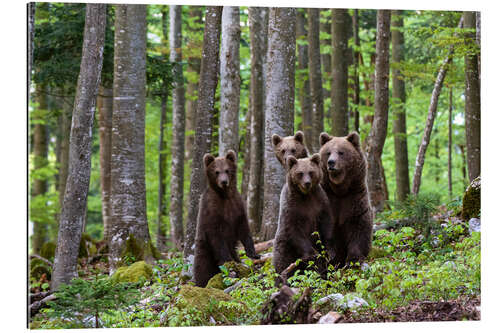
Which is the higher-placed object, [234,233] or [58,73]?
[58,73]

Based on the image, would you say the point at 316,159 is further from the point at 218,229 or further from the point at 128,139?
the point at 128,139

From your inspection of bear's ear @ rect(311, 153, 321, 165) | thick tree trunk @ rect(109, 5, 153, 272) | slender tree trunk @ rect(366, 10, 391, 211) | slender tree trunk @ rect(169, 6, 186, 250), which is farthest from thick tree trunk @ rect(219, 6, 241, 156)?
slender tree trunk @ rect(169, 6, 186, 250)

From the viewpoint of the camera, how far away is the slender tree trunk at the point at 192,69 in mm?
13686

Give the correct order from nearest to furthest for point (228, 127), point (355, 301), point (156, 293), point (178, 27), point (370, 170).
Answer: point (355, 301)
point (156, 293)
point (228, 127)
point (370, 170)
point (178, 27)

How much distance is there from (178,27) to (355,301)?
9.99 metres

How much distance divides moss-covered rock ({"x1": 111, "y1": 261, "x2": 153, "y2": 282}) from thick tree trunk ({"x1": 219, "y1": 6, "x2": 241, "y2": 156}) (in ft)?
8.15

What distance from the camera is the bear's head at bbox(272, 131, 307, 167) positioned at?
705 cm

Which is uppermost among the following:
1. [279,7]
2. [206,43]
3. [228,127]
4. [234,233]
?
[279,7]

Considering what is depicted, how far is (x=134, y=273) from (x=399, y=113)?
31.3ft

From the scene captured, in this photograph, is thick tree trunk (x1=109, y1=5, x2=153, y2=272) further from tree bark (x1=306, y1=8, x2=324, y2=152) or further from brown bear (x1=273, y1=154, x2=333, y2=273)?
tree bark (x1=306, y1=8, x2=324, y2=152)

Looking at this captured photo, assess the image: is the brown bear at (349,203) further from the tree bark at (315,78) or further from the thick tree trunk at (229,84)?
the tree bark at (315,78)

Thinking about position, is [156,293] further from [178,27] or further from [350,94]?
[350,94]

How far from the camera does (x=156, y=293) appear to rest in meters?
6.16
